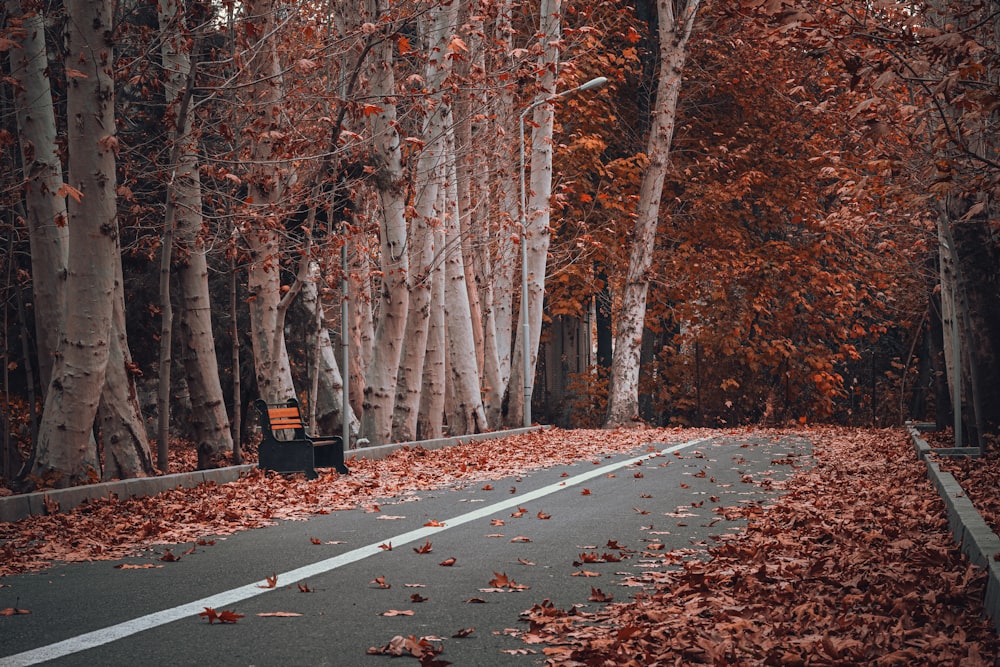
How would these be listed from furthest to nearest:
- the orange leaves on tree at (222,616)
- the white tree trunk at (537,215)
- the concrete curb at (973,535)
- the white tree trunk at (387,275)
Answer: the white tree trunk at (537,215) → the white tree trunk at (387,275) → the orange leaves on tree at (222,616) → the concrete curb at (973,535)

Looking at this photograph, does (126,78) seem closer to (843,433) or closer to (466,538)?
(466,538)

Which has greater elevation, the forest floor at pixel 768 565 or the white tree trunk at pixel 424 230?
the white tree trunk at pixel 424 230

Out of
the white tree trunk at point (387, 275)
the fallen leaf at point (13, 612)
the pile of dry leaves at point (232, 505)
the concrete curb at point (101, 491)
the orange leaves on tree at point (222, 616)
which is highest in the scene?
the white tree trunk at point (387, 275)

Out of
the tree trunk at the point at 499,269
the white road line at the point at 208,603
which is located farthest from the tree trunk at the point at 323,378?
the white road line at the point at 208,603

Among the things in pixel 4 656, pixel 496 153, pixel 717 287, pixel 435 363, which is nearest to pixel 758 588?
pixel 4 656

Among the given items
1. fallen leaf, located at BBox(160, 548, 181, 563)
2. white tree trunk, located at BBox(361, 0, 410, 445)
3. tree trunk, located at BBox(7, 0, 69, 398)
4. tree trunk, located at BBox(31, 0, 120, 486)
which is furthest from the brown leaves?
white tree trunk, located at BBox(361, 0, 410, 445)

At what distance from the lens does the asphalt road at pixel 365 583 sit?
561 centimetres

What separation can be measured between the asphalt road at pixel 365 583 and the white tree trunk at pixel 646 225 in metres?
17.4

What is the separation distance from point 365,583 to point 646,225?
23.5 meters

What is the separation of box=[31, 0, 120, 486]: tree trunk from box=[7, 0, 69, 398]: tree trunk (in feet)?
5.96

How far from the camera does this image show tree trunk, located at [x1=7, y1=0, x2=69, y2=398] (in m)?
14.3

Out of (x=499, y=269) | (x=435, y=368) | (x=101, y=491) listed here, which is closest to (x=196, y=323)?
(x=101, y=491)

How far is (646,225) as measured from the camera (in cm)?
2995

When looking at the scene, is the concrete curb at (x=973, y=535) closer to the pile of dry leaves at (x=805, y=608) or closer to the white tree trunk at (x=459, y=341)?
the pile of dry leaves at (x=805, y=608)
